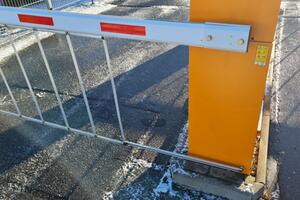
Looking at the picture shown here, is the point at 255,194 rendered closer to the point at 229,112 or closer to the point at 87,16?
the point at 229,112

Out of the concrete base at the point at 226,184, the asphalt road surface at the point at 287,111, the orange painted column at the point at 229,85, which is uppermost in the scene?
the orange painted column at the point at 229,85

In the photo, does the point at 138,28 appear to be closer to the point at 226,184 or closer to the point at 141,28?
the point at 141,28

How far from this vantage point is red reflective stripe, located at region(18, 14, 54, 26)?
103 inches

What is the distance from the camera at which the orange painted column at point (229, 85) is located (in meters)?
2.01

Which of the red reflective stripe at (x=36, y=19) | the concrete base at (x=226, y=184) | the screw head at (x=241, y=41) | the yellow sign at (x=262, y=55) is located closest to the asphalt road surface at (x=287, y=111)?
the concrete base at (x=226, y=184)

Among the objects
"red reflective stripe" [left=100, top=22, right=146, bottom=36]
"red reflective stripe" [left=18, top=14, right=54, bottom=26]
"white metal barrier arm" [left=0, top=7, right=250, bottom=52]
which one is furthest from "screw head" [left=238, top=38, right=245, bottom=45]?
"red reflective stripe" [left=18, top=14, right=54, bottom=26]

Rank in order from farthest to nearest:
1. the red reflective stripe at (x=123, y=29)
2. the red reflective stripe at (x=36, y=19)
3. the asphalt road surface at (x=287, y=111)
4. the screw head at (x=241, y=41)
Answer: the asphalt road surface at (x=287, y=111) → the red reflective stripe at (x=36, y=19) → the red reflective stripe at (x=123, y=29) → the screw head at (x=241, y=41)

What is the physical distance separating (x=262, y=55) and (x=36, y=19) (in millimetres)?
1934

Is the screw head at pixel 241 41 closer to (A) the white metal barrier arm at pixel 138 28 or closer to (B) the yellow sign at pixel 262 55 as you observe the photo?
(A) the white metal barrier arm at pixel 138 28

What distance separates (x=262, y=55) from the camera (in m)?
2.08

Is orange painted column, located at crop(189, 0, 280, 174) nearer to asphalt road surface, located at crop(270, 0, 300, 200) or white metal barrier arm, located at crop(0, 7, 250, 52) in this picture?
white metal barrier arm, located at crop(0, 7, 250, 52)

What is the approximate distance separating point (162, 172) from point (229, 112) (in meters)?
1.16

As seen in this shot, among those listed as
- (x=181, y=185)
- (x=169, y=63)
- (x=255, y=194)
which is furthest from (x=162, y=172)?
(x=169, y=63)

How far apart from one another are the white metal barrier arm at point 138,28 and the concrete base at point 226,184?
1.30 metres
